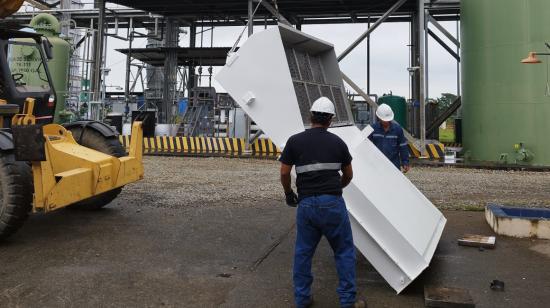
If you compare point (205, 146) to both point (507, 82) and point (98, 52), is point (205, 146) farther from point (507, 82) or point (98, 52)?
point (507, 82)

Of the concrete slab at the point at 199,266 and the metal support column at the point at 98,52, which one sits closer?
the concrete slab at the point at 199,266

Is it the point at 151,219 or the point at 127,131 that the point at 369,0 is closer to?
the point at 127,131

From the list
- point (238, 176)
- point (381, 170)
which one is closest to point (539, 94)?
point (238, 176)

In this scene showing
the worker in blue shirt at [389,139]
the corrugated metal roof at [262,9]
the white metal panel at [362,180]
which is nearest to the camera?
the white metal panel at [362,180]

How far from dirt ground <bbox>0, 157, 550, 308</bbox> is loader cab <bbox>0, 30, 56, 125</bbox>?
62.7 inches

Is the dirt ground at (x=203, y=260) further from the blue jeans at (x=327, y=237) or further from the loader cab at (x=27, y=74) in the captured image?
the loader cab at (x=27, y=74)

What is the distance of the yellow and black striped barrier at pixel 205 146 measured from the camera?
16.9 metres

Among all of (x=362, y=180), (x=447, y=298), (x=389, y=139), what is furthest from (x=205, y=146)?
(x=447, y=298)

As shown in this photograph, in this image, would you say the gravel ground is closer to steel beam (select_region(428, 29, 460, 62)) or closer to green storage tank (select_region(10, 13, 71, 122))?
green storage tank (select_region(10, 13, 71, 122))

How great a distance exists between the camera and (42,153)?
4473 mm

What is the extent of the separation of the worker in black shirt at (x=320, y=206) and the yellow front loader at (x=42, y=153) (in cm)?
271

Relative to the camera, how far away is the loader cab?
18.8 feet

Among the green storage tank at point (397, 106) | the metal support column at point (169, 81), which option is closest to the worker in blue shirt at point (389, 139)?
the green storage tank at point (397, 106)

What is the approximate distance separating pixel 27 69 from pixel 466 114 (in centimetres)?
1354
